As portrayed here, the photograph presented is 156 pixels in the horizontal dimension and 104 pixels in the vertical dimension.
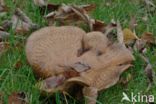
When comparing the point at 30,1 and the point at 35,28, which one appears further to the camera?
the point at 30,1

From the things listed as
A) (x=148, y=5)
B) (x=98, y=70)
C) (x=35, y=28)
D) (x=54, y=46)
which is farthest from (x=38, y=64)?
(x=148, y=5)

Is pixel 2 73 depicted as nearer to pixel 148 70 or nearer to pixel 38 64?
pixel 38 64

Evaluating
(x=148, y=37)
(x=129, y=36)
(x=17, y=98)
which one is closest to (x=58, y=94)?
(x=17, y=98)

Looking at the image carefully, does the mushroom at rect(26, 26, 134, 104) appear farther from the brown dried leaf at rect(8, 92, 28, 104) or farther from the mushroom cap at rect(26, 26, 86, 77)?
the brown dried leaf at rect(8, 92, 28, 104)

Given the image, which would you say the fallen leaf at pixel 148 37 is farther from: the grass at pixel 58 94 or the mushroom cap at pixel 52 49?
the mushroom cap at pixel 52 49

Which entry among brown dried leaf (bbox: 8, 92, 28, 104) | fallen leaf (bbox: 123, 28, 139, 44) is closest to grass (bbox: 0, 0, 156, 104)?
brown dried leaf (bbox: 8, 92, 28, 104)

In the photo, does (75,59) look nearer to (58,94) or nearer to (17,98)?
(58,94)
